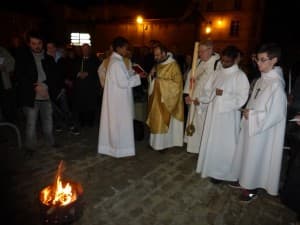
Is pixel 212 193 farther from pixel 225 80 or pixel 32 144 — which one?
pixel 32 144

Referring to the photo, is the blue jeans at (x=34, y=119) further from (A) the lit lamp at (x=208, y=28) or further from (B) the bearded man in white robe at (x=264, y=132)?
(A) the lit lamp at (x=208, y=28)

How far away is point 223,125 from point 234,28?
83.5 ft

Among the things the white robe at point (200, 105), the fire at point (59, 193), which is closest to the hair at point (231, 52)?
the white robe at point (200, 105)

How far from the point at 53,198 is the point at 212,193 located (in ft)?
7.55

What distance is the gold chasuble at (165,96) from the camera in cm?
518

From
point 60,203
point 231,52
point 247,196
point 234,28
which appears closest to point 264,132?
point 247,196

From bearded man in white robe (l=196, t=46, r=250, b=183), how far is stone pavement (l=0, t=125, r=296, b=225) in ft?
0.93

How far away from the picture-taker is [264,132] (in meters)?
3.56

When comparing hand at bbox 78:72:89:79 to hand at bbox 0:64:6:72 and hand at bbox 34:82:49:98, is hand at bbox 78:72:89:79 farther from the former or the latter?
hand at bbox 34:82:49:98

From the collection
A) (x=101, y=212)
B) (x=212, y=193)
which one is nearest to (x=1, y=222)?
(x=101, y=212)

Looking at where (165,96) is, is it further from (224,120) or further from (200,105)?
(224,120)

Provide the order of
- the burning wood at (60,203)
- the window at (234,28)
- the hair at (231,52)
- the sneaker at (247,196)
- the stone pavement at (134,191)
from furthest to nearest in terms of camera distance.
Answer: the window at (234,28)
the hair at (231,52)
the sneaker at (247,196)
the stone pavement at (134,191)
the burning wood at (60,203)

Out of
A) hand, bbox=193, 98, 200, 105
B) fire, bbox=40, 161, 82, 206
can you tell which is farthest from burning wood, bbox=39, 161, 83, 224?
hand, bbox=193, 98, 200, 105

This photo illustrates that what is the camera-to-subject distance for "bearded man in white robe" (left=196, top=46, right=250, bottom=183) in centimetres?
387
